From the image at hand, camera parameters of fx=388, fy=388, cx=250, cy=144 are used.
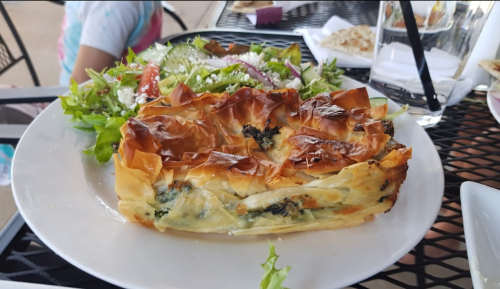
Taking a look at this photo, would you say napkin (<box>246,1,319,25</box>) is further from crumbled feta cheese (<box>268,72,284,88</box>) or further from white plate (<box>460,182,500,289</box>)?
white plate (<box>460,182,500,289</box>)

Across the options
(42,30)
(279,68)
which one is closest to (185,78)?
→ (279,68)

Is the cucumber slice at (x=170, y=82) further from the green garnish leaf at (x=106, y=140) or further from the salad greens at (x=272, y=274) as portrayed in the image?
the salad greens at (x=272, y=274)

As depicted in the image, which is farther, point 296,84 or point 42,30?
point 42,30

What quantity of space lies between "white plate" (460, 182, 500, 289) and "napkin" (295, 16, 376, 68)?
1.14 meters

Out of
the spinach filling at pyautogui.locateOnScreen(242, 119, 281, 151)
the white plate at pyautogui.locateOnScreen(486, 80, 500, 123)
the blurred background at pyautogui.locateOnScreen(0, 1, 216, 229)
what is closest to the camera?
the spinach filling at pyautogui.locateOnScreen(242, 119, 281, 151)

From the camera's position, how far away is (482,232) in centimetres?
80

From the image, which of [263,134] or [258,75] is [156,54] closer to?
[258,75]

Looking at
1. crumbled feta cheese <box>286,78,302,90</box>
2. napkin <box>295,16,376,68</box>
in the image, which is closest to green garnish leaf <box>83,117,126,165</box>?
crumbled feta cheese <box>286,78,302,90</box>

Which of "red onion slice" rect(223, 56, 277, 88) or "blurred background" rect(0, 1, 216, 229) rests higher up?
"red onion slice" rect(223, 56, 277, 88)

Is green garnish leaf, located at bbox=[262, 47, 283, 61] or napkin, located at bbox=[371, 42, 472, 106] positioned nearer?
napkin, located at bbox=[371, 42, 472, 106]

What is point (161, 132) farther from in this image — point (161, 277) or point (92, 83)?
point (92, 83)

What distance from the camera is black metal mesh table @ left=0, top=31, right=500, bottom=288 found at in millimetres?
985

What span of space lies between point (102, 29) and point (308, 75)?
1.41 m

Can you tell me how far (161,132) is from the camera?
109 centimetres
